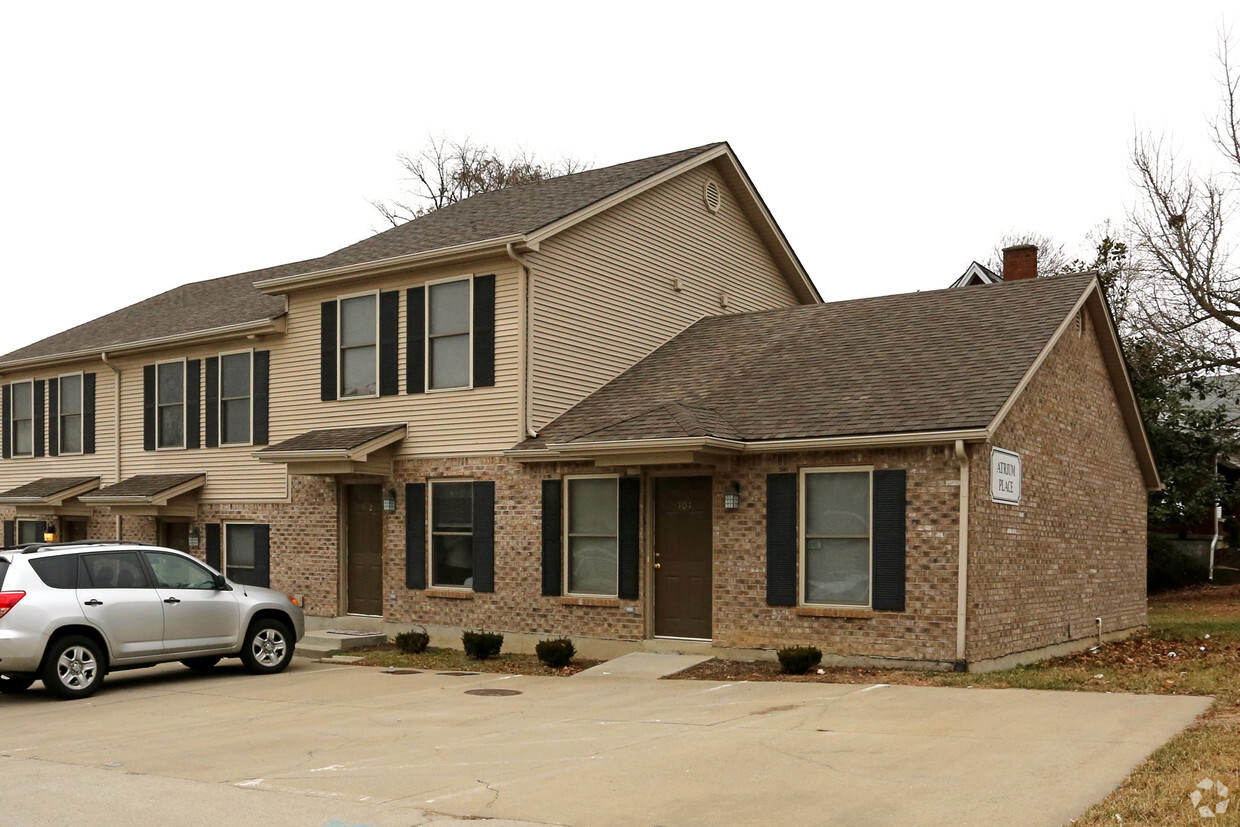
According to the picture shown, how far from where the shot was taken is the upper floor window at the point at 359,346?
19.0 m

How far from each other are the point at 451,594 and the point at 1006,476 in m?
8.28

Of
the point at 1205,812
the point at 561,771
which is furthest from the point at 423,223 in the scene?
the point at 1205,812

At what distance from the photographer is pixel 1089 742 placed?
8.98 meters

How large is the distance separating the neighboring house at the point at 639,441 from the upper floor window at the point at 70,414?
43.6 inches

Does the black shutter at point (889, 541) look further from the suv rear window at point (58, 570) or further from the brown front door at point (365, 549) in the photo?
the suv rear window at point (58, 570)

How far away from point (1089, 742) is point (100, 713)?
9557mm

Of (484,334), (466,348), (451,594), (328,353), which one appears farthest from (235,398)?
(451,594)

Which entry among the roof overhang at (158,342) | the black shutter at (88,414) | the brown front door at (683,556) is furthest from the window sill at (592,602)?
the black shutter at (88,414)

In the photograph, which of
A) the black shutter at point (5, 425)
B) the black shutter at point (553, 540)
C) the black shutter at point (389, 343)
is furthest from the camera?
the black shutter at point (5, 425)

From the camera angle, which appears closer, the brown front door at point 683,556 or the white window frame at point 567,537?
the brown front door at point 683,556

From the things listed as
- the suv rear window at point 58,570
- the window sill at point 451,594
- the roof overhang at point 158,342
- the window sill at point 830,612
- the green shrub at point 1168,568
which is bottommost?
the green shrub at point 1168,568

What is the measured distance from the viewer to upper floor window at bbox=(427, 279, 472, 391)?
17859 mm

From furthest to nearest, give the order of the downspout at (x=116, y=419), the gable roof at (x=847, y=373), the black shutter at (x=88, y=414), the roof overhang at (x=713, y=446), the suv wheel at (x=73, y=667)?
the black shutter at (x=88, y=414) < the downspout at (x=116, y=419) < the gable roof at (x=847, y=373) < the roof overhang at (x=713, y=446) < the suv wheel at (x=73, y=667)

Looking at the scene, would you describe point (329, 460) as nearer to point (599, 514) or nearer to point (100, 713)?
point (599, 514)
